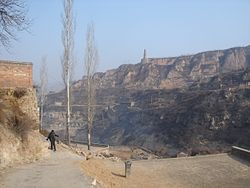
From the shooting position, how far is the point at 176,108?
6662 cm

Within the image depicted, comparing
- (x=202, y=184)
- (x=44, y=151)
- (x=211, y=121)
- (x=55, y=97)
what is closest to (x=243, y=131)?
(x=211, y=121)

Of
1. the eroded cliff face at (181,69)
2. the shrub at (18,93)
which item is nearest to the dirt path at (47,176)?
the shrub at (18,93)

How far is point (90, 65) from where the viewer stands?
32219 millimetres

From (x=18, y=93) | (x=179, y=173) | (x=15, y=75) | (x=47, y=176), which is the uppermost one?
(x=15, y=75)

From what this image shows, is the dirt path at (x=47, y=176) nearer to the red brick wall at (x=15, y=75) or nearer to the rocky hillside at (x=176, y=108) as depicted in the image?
the red brick wall at (x=15, y=75)

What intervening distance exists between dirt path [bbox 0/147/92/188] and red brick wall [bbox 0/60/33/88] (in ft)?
12.5

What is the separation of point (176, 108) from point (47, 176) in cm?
5406

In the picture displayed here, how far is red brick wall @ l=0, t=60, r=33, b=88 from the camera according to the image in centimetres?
1783

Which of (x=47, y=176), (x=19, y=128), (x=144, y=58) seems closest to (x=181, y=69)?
(x=144, y=58)

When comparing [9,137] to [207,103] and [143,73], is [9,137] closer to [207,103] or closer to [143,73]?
[207,103]

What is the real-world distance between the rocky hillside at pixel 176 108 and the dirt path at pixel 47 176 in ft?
60.9

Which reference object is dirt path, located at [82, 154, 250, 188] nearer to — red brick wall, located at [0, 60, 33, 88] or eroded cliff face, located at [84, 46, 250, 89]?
red brick wall, located at [0, 60, 33, 88]

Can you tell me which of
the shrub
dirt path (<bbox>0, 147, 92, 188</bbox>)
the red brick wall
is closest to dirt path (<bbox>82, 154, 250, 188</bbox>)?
dirt path (<bbox>0, 147, 92, 188</bbox>)

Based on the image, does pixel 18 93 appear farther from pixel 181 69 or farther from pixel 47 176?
pixel 181 69
